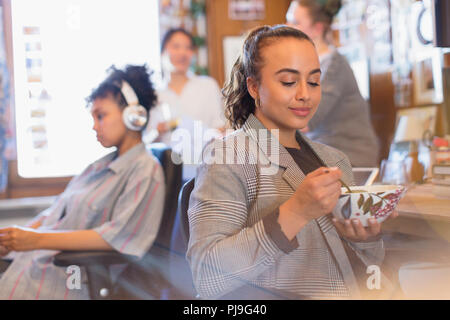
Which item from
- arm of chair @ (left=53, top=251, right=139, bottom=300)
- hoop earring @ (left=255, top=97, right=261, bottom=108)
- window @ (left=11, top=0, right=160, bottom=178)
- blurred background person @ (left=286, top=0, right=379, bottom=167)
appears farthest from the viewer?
window @ (left=11, top=0, right=160, bottom=178)

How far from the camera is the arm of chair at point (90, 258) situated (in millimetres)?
1009

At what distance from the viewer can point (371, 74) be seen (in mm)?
2277

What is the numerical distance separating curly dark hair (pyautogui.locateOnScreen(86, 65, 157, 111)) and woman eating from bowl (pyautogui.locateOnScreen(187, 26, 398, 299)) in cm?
52

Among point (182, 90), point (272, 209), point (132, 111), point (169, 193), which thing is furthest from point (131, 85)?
point (182, 90)

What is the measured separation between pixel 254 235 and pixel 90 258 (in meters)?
0.53

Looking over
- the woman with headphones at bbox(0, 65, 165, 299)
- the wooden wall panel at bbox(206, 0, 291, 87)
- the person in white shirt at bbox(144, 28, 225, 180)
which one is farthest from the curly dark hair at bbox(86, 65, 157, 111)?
the wooden wall panel at bbox(206, 0, 291, 87)

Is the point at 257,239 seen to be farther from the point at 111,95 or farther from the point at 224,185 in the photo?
the point at 111,95

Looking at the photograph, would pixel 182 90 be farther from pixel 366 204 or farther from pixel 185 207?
pixel 366 204

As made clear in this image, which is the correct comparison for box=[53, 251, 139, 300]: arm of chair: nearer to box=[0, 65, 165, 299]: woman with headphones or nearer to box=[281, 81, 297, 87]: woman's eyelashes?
box=[0, 65, 165, 299]: woman with headphones

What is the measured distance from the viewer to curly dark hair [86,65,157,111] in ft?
3.83

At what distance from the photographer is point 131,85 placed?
4.23 ft

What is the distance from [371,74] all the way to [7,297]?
1.89m

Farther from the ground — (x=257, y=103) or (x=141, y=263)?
(x=257, y=103)
